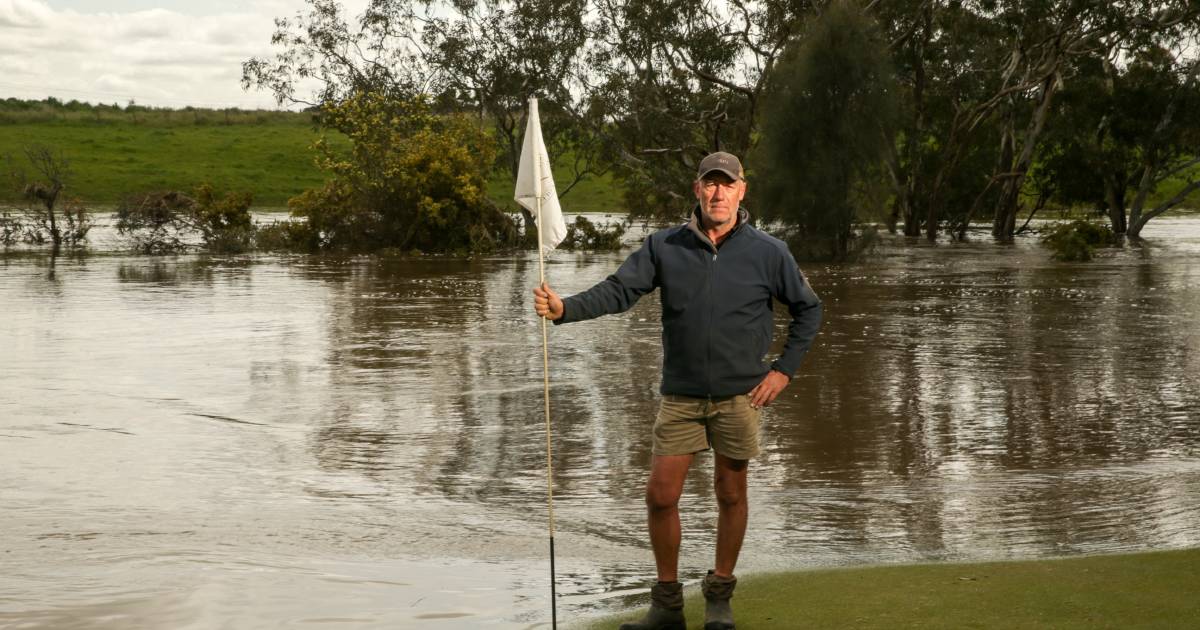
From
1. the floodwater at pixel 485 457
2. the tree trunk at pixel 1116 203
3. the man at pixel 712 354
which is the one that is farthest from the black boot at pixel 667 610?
the tree trunk at pixel 1116 203

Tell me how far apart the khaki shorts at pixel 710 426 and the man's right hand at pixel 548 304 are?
53 centimetres

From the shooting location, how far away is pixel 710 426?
558 cm

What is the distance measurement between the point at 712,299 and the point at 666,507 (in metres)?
0.80

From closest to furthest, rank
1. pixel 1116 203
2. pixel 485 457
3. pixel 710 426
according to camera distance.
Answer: pixel 710 426 → pixel 485 457 → pixel 1116 203

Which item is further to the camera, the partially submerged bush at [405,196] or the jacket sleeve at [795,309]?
the partially submerged bush at [405,196]

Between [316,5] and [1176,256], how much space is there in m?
25.7

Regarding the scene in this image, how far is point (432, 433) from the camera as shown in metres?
10.3

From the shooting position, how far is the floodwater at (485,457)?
6551mm

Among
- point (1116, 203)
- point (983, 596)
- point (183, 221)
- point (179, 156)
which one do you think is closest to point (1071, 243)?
point (1116, 203)

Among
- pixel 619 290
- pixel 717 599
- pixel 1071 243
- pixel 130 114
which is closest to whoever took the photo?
pixel 717 599

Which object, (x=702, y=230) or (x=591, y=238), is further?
(x=591, y=238)

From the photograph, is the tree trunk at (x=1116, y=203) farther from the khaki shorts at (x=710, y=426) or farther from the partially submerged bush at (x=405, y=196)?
the khaki shorts at (x=710, y=426)

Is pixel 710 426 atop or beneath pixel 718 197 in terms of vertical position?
beneath

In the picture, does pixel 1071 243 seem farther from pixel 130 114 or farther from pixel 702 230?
pixel 130 114
